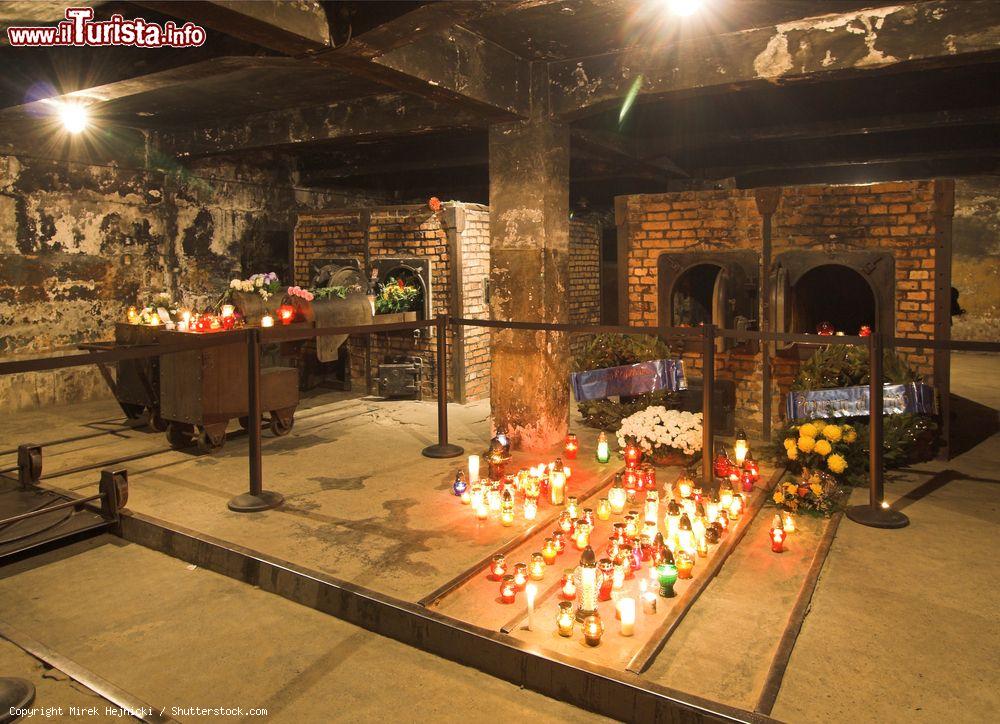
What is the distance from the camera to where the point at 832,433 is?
531 centimetres

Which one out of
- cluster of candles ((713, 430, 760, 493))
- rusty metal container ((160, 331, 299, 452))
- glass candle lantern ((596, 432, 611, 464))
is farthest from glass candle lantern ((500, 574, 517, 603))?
rusty metal container ((160, 331, 299, 452))

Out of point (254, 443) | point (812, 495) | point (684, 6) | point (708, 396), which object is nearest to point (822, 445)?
point (812, 495)

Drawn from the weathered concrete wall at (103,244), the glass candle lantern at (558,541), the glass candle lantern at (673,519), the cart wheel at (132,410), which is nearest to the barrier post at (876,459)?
the glass candle lantern at (673,519)

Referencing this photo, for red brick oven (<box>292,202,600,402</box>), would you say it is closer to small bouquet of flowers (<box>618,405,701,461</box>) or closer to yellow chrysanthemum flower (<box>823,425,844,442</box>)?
small bouquet of flowers (<box>618,405,701,461</box>)

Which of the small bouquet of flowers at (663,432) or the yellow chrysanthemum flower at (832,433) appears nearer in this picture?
the yellow chrysanthemum flower at (832,433)

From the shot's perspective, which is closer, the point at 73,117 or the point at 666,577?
the point at 666,577

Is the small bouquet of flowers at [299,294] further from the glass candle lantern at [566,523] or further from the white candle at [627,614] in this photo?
the white candle at [627,614]

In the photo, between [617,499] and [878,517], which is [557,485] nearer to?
[617,499]

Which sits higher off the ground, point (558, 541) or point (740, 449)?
point (740, 449)

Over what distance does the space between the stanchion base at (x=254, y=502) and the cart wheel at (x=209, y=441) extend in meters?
1.54

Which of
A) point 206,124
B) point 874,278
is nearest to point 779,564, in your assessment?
point 874,278

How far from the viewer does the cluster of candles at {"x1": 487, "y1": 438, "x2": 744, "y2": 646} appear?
3393 millimetres

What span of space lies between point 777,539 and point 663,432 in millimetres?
1728

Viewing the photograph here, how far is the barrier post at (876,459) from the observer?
177 inches
